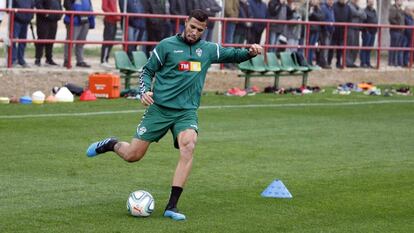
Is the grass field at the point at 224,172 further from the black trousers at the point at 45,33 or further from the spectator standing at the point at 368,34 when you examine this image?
the spectator standing at the point at 368,34

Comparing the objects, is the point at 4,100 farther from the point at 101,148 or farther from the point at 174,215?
the point at 174,215

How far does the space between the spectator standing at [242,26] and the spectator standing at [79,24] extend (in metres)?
4.41

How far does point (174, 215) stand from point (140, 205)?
13.2 inches

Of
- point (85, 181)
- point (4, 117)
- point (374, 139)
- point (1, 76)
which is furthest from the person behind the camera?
point (1, 76)

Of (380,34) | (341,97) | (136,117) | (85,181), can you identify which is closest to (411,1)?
(380,34)

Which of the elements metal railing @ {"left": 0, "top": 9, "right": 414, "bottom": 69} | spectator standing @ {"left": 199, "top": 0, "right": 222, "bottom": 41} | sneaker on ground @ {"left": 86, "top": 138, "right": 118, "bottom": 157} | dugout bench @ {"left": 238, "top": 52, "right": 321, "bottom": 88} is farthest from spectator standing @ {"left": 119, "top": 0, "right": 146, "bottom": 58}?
sneaker on ground @ {"left": 86, "top": 138, "right": 118, "bottom": 157}

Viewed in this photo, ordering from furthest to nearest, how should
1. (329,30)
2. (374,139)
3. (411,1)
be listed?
(411,1) → (329,30) → (374,139)

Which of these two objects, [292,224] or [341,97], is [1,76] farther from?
[292,224]

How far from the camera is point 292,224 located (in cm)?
1061

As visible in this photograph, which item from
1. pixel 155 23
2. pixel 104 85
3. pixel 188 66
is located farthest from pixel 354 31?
pixel 188 66

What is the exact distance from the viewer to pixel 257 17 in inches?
1152

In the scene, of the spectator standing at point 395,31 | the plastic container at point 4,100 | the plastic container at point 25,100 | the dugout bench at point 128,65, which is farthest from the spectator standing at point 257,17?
the plastic container at point 4,100

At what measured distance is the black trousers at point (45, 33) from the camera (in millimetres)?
24516

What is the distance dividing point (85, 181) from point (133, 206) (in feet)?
7.79
